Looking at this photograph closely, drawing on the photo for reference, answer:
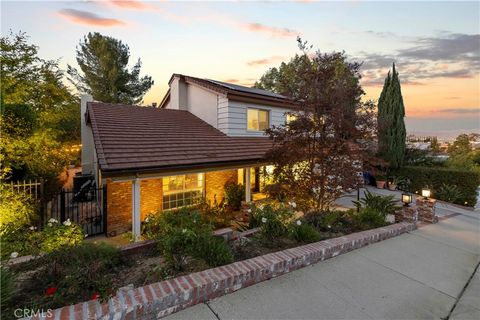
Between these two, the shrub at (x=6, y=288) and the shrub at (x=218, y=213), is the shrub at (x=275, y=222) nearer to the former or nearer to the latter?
the shrub at (x=218, y=213)

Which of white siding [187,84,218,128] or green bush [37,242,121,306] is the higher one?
white siding [187,84,218,128]

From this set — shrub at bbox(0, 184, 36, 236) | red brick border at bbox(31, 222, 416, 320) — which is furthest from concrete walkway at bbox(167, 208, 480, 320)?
shrub at bbox(0, 184, 36, 236)

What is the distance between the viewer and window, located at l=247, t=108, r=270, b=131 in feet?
36.1

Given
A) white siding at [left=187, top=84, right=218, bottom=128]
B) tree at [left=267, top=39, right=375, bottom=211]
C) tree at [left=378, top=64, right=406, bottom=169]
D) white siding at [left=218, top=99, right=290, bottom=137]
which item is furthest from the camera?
tree at [left=378, top=64, right=406, bottom=169]

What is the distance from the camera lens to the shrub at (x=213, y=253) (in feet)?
11.6

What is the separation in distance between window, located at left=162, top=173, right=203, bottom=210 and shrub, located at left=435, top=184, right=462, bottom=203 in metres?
12.8

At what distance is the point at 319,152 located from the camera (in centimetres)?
559

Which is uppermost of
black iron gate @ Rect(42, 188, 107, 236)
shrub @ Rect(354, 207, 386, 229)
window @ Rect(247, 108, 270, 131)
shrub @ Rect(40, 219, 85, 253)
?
window @ Rect(247, 108, 270, 131)

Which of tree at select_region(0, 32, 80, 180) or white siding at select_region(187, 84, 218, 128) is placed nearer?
tree at select_region(0, 32, 80, 180)

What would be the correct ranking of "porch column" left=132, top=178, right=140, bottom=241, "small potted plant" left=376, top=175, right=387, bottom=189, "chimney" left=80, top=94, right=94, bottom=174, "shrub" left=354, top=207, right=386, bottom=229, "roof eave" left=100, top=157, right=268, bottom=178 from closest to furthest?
"roof eave" left=100, top=157, right=268, bottom=178 < "shrub" left=354, top=207, right=386, bottom=229 < "porch column" left=132, top=178, right=140, bottom=241 < "chimney" left=80, top=94, right=94, bottom=174 < "small potted plant" left=376, top=175, right=387, bottom=189

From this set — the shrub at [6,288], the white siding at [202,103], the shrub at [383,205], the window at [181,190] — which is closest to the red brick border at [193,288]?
the shrub at [6,288]

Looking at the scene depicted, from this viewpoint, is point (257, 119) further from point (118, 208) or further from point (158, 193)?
point (118, 208)
